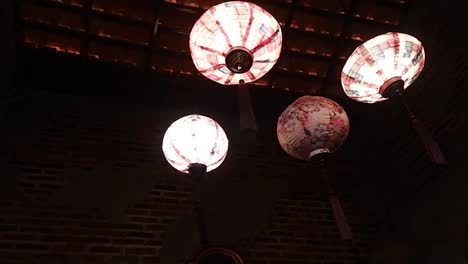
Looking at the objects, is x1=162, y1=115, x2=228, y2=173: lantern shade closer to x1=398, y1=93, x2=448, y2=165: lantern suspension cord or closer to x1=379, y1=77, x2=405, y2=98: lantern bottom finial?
x1=379, y1=77, x2=405, y2=98: lantern bottom finial

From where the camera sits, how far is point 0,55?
4.62 meters

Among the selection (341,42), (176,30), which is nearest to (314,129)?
(341,42)

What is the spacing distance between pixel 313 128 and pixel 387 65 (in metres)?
0.74

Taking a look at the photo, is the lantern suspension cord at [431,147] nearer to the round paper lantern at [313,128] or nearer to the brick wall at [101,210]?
the round paper lantern at [313,128]

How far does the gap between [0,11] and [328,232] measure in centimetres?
413

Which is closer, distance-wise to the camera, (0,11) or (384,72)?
(384,72)

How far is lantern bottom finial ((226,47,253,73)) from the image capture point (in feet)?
10.3

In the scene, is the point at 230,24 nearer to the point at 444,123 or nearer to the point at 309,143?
the point at 309,143

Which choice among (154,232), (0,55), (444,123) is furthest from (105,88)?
(444,123)

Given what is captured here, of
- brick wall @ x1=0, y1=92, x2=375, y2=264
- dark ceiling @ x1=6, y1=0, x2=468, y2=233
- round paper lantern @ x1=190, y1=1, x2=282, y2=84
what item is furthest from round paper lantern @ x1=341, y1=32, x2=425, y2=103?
brick wall @ x1=0, y1=92, x2=375, y2=264

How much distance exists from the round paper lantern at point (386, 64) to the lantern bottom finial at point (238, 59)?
0.90 metres

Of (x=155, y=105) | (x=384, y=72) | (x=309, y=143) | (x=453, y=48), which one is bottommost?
(x=309, y=143)

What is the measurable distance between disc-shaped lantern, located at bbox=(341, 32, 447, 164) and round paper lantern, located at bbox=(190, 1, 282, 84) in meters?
0.69

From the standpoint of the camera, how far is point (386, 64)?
3381 mm
